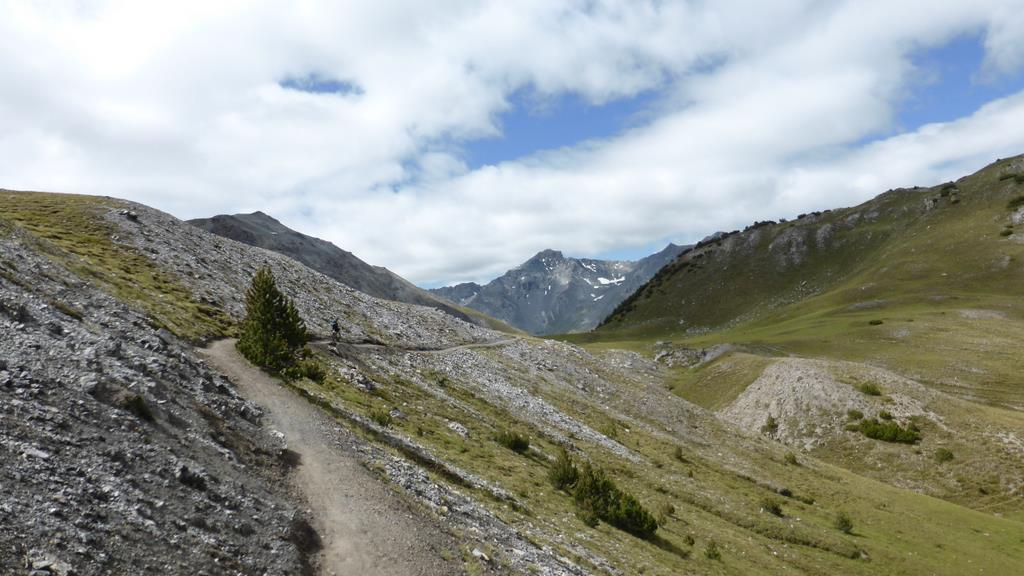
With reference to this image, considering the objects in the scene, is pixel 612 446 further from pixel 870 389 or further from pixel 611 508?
pixel 870 389

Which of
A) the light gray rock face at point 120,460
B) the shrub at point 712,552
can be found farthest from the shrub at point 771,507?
the light gray rock face at point 120,460

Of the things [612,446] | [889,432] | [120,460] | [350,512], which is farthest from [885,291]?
[120,460]

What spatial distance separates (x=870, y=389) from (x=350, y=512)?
67615 millimetres

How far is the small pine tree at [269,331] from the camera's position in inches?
1340

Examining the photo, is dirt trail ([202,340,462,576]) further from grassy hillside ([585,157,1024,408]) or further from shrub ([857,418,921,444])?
grassy hillside ([585,157,1024,408])

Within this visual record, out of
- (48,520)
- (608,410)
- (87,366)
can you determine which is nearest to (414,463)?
(87,366)

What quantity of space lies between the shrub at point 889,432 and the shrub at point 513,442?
45.3 metres

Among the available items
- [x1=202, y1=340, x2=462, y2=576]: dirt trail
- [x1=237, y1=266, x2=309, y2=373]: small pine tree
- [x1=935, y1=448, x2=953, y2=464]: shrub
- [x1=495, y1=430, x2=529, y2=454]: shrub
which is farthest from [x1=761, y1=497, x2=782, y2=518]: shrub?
[x1=237, y1=266, x2=309, y2=373]: small pine tree

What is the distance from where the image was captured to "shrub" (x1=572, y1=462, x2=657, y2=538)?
3041cm

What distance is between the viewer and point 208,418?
880 inches

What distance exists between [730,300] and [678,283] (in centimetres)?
2476

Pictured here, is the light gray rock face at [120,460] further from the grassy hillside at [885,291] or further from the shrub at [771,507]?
the grassy hillside at [885,291]

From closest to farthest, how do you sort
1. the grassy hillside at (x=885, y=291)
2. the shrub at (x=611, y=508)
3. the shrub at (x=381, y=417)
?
the shrub at (x=611, y=508)
the shrub at (x=381, y=417)
the grassy hillside at (x=885, y=291)

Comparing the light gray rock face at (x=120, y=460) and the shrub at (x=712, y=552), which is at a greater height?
the light gray rock face at (x=120, y=460)
